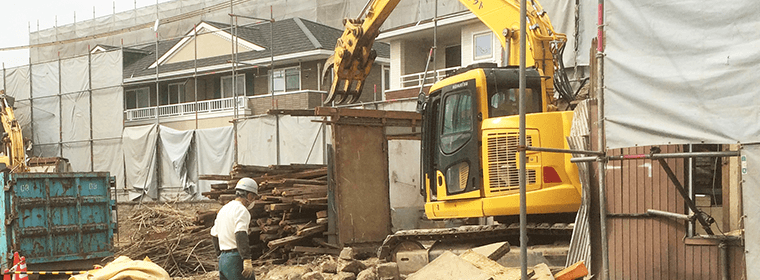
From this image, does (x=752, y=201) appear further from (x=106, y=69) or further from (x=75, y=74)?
(x=75, y=74)

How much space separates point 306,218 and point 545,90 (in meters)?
5.98

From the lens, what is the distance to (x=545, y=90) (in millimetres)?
10188

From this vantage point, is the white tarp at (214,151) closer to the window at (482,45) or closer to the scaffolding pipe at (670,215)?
the window at (482,45)

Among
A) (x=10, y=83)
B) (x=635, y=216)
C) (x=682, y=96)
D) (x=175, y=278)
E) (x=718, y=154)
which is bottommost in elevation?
(x=175, y=278)

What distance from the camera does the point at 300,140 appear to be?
2328cm

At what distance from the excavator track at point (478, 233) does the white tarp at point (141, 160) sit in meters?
21.8

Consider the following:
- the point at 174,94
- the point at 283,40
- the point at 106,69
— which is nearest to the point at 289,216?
the point at 283,40

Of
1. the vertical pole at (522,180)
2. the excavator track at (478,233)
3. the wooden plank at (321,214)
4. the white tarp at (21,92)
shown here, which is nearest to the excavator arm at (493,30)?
the excavator track at (478,233)

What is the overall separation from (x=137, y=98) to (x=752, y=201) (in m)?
37.8

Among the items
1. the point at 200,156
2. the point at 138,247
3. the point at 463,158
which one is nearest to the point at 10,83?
the point at 200,156

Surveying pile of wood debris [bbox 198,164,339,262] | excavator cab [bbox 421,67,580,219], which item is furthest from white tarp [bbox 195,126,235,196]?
excavator cab [bbox 421,67,580,219]

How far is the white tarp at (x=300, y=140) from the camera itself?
22.6 meters

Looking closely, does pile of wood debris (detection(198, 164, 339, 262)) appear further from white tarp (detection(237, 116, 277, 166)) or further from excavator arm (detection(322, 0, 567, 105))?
white tarp (detection(237, 116, 277, 166))

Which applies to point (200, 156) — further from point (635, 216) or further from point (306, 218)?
point (635, 216)
